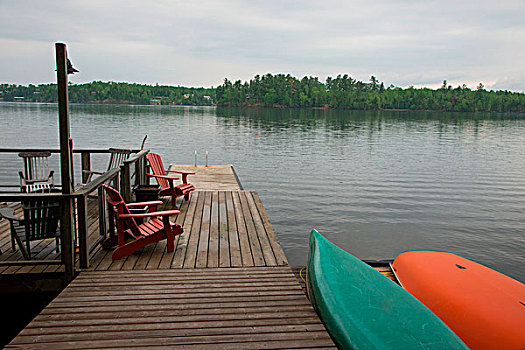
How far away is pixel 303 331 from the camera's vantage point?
326 cm

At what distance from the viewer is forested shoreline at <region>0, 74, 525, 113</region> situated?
128 meters

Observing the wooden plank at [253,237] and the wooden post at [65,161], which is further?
the wooden plank at [253,237]

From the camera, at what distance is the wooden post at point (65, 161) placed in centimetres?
397

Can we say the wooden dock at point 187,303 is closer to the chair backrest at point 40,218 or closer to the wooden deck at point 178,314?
the wooden deck at point 178,314

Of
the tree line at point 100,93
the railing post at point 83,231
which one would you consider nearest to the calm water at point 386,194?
the railing post at point 83,231

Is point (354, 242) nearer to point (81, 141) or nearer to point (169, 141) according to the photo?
point (169, 141)

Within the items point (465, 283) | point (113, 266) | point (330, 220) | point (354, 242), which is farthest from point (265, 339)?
point (330, 220)

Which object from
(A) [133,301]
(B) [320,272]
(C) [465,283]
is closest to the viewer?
(A) [133,301]

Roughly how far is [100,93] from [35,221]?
151450 millimetres

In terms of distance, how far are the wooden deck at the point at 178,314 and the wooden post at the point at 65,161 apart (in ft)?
0.86

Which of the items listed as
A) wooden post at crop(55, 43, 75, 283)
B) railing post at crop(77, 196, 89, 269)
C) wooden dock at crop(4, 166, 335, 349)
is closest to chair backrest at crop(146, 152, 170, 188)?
wooden dock at crop(4, 166, 335, 349)

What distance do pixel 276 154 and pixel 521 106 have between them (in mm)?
135610

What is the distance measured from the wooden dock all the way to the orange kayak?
2072 millimetres

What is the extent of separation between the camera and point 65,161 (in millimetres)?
4023
